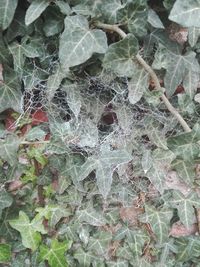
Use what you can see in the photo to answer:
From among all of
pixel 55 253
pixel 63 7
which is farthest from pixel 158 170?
pixel 63 7

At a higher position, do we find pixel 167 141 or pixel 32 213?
pixel 167 141

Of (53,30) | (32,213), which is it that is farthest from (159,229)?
(53,30)

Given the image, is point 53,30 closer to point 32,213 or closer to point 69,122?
point 69,122

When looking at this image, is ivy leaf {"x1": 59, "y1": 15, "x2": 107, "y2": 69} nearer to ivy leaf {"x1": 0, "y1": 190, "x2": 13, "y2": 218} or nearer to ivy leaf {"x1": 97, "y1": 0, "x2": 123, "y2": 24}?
ivy leaf {"x1": 97, "y1": 0, "x2": 123, "y2": 24}

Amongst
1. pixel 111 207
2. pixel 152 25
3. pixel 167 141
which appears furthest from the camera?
pixel 111 207

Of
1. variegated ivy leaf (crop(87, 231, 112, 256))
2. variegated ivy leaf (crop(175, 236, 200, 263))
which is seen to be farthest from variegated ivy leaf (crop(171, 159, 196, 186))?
variegated ivy leaf (crop(87, 231, 112, 256))

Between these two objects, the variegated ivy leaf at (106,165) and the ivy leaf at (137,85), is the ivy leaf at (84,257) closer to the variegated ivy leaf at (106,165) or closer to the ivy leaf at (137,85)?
the variegated ivy leaf at (106,165)

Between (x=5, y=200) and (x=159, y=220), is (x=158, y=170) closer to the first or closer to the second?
(x=159, y=220)
